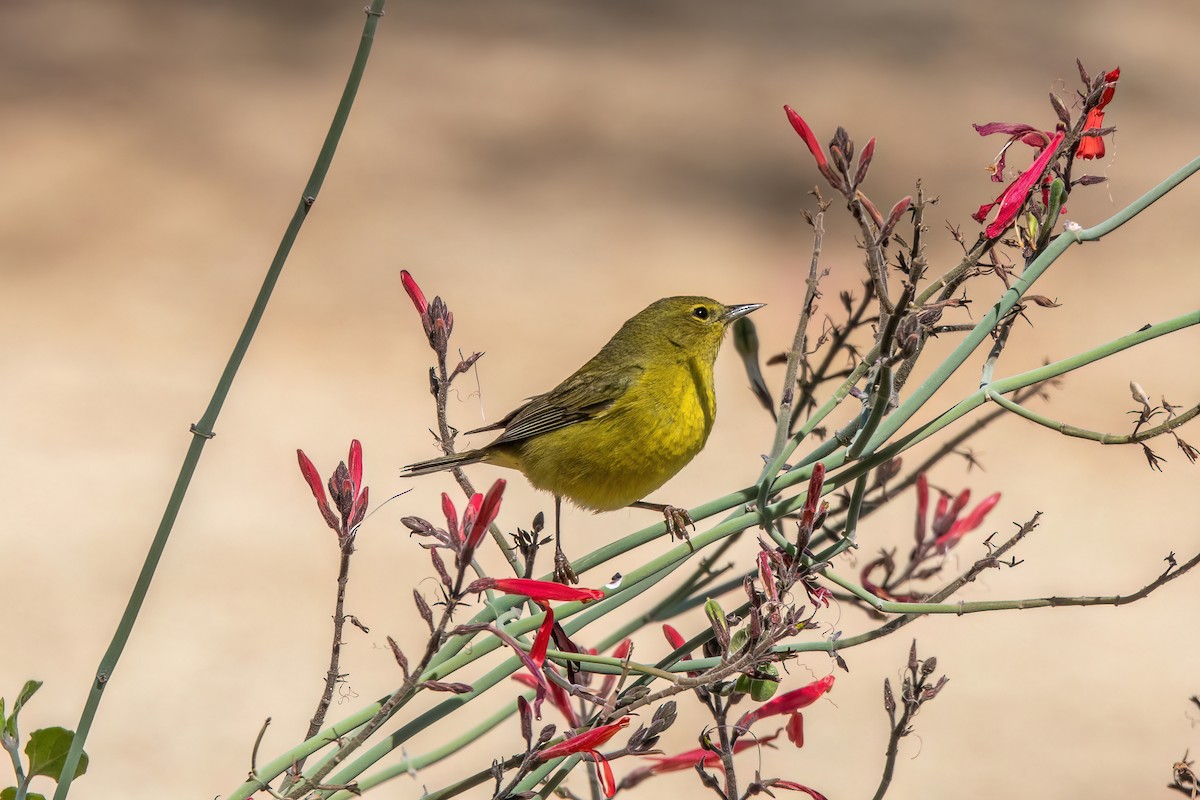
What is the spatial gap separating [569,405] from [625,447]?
0.22 metres

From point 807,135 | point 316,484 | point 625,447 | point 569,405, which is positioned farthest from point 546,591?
point 569,405

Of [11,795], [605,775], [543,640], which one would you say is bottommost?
[605,775]

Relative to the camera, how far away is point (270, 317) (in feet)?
30.1

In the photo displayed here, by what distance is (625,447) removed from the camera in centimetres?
282

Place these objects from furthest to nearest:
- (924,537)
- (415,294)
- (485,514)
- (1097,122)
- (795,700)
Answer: (924,537) → (415,294) → (795,700) → (1097,122) → (485,514)

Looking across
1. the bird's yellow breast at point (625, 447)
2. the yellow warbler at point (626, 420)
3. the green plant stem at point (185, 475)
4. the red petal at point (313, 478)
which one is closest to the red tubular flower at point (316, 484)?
the red petal at point (313, 478)

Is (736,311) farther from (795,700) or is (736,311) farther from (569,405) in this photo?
(795,700)

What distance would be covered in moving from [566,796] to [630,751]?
0.41 m

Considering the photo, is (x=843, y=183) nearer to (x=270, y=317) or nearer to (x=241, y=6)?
(x=270, y=317)

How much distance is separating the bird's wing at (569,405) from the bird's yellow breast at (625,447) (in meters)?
0.02

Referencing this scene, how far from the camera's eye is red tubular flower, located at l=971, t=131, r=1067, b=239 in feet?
5.02

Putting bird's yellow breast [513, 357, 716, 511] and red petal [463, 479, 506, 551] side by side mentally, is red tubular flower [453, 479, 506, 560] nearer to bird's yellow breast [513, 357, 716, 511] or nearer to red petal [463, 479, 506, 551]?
red petal [463, 479, 506, 551]

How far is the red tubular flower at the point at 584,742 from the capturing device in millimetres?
1345

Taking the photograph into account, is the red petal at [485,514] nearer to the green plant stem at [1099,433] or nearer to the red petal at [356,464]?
the red petal at [356,464]
